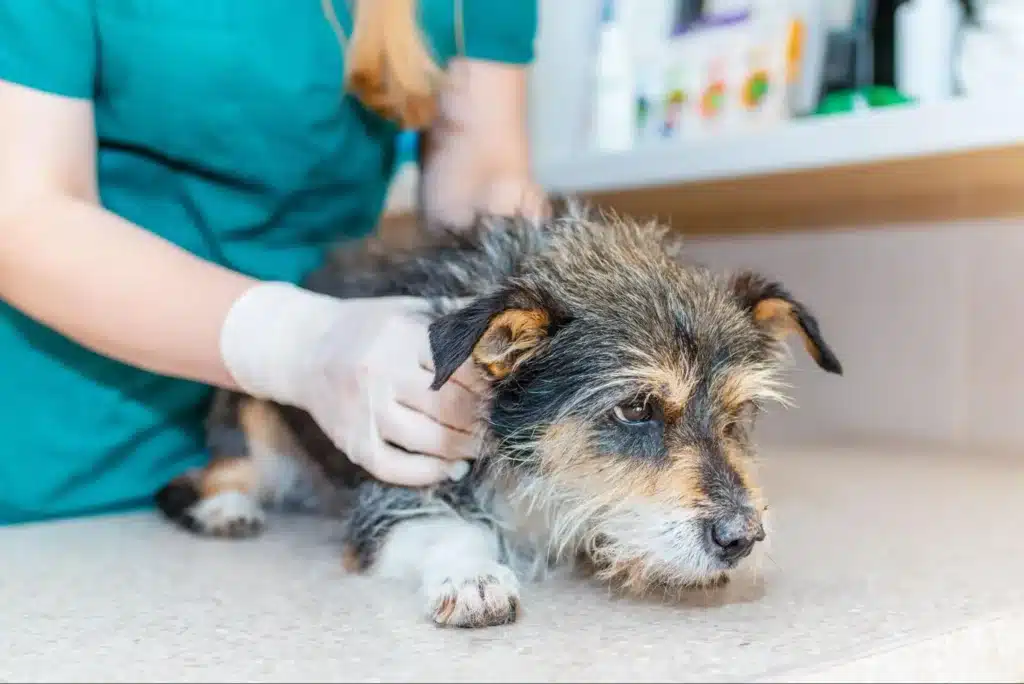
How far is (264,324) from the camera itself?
1.38 meters

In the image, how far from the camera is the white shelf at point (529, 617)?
0.88m

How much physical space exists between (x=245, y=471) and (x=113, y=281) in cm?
53

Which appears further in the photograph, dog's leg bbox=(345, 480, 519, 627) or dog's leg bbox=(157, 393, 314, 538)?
dog's leg bbox=(157, 393, 314, 538)

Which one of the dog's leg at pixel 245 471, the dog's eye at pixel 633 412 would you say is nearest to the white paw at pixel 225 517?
the dog's leg at pixel 245 471

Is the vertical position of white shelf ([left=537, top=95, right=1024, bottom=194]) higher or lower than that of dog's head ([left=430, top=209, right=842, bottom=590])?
higher

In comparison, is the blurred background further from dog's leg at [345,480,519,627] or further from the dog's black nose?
dog's leg at [345,480,519,627]

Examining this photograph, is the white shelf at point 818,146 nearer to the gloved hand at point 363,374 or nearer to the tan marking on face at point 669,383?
the tan marking on face at point 669,383

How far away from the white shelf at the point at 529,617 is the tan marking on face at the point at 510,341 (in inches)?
11.7

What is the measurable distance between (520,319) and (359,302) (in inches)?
12.0

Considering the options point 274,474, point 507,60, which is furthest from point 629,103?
point 274,474

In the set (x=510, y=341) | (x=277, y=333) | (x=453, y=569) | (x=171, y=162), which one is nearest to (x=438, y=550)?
(x=453, y=569)

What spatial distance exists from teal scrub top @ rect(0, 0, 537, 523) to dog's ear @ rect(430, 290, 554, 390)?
62cm

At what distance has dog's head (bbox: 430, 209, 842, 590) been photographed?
1.13 metres

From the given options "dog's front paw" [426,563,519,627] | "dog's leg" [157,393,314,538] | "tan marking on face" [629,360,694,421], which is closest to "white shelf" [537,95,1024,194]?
"tan marking on face" [629,360,694,421]
